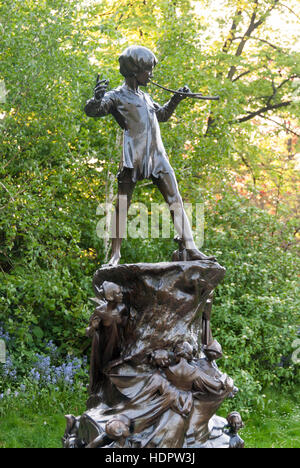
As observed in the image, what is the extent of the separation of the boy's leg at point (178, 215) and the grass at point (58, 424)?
2794mm

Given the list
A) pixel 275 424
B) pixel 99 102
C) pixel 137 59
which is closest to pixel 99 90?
pixel 99 102

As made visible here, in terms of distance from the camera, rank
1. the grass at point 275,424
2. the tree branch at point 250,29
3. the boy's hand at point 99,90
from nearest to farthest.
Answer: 1. the boy's hand at point 99,90
2. the grass at point 275,424
3. the tree branch at point 250,29

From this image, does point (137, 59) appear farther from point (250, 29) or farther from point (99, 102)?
point (250, 29)

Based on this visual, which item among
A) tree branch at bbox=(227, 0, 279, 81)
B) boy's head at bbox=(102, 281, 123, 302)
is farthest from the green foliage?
boy's head at bbox=(102, 281, 123, 302)

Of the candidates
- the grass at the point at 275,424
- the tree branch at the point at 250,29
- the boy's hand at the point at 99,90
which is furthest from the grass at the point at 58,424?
the tree branch at the point at 250,29

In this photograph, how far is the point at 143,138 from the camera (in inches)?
190

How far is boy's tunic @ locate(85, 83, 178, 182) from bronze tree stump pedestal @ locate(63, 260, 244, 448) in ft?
2.87

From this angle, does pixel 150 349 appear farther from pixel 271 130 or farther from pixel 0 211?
pixel 271 130

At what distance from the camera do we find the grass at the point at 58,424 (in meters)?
6.12

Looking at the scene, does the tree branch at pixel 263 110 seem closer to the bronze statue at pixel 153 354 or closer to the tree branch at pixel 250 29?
the tree branch at pixel 250 29
